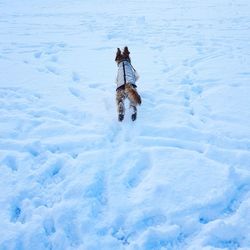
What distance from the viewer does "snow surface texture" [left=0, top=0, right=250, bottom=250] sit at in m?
3.64

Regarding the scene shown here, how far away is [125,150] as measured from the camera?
489cm

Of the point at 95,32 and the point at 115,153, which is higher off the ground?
the point at 95,32

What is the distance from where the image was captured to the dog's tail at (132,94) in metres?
5.24

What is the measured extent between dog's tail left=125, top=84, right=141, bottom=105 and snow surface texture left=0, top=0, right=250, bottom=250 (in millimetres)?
482

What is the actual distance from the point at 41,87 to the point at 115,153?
3.12 m

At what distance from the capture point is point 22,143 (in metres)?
5.07

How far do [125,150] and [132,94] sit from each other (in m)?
1.00

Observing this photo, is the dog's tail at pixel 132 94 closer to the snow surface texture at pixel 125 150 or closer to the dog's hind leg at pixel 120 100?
the dog's hind leg at pixel 120 100

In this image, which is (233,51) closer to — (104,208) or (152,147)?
(152,147)

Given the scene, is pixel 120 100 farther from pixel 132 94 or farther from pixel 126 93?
pixel 132 94

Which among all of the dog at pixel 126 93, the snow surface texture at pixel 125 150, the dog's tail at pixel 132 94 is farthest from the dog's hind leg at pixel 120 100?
the snow surface texture at pixel 125 150

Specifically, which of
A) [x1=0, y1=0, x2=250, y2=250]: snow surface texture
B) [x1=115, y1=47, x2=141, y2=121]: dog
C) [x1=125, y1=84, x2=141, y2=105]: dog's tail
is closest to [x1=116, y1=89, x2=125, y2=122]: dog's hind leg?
[x1=115, y1=47, x2=141, y2=121]: dog

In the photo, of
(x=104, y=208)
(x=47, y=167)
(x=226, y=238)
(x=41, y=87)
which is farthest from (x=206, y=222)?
(x=41, y=87)

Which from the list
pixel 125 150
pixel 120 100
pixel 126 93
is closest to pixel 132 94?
pixel 126 93
